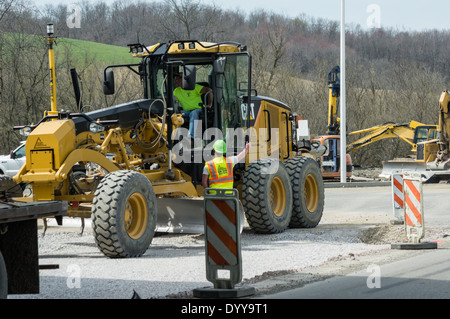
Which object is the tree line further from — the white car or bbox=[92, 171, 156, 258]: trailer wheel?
bbox=[92, 171, 156, 258]: trailer wheel

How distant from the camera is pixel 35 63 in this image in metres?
39.7

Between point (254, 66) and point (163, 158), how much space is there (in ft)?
119

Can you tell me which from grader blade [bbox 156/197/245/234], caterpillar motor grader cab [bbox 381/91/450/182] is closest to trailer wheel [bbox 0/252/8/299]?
grader blade [bbox 156/197/245/234]

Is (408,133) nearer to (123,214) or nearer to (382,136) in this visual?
(382,136)

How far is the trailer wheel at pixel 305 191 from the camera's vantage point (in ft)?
52.9

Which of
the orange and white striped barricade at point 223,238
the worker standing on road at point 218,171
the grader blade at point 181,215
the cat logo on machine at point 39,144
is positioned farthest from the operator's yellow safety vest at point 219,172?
the orange and white striped barricade at point 223,238

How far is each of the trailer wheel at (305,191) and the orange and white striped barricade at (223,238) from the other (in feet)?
25.1

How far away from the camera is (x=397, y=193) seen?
15.8 m

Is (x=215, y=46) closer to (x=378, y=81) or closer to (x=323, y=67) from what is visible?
(x=323, y=67)

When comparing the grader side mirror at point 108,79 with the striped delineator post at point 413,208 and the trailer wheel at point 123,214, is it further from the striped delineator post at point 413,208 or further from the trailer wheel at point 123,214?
the striped delineator post at point 413,208

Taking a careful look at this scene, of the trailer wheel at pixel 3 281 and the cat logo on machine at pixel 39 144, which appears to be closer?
the trailer wheel at pixel 3 281

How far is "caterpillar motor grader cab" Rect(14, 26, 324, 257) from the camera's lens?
1200 centimetres

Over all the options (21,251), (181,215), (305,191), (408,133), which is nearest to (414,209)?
(305,191)

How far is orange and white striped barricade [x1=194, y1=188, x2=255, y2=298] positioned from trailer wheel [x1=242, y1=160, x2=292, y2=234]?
6029mm
